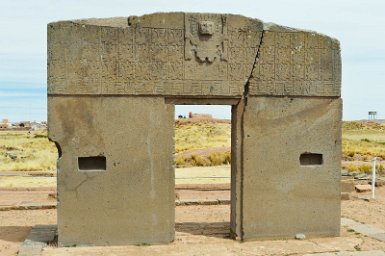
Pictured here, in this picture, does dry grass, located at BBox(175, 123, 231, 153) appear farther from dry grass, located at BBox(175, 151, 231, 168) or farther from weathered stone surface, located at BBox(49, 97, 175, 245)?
weathered stone surface, located at BBox(49, 97, 175, 245)

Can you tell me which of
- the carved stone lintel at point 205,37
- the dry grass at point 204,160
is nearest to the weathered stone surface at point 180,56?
the carved stone lintel at point 205,37

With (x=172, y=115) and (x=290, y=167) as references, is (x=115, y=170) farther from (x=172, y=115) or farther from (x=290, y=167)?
(x=290, y=167)

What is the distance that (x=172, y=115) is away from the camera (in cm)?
727

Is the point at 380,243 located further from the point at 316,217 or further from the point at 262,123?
the point at 262,123

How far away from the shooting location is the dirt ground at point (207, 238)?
22.8 feet

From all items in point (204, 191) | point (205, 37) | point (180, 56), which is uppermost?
point (205, 37)

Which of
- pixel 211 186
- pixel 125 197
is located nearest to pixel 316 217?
pixel 125 197

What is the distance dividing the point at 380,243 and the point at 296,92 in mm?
2746

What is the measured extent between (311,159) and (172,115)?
7.99ft

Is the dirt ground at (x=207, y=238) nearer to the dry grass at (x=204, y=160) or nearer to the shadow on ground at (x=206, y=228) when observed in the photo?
the shadow on ground at (x=206, y=228)

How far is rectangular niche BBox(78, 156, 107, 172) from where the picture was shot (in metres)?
7.21

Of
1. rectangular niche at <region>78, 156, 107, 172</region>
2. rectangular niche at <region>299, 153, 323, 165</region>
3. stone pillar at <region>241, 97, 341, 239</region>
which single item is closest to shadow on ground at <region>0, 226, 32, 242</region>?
rectangular niche at <region>78, 156, 107, 172</region>

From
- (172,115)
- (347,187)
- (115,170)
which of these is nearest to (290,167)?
(172,115)

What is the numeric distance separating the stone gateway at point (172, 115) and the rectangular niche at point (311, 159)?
0.07m
